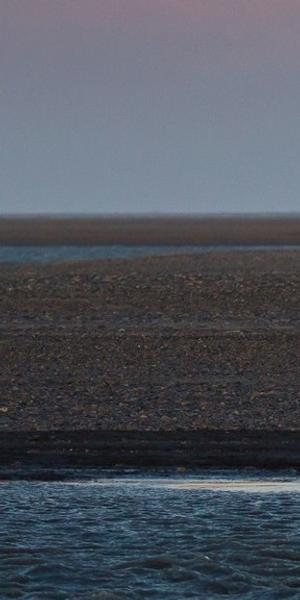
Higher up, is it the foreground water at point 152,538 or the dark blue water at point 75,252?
the dark blue water at point 75,252

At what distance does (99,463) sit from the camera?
42.0 ft

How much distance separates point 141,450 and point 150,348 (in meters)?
7.87

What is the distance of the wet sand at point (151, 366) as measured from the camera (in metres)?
13.8

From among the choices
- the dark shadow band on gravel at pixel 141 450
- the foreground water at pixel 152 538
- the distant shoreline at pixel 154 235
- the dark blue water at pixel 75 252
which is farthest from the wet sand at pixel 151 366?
the distant shoreline at pixel 154 235

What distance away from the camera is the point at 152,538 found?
10086 mm

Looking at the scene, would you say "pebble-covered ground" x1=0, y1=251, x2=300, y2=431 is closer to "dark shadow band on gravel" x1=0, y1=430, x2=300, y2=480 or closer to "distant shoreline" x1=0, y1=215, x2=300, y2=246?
"dark shadow band on gravel" x1=0, y1=430, x2=300, y2=480

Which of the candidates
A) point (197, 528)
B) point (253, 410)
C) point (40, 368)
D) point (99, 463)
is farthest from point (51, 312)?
point (197, 528)

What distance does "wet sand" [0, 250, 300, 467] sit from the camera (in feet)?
45.2

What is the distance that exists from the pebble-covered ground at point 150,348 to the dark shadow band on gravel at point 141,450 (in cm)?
51

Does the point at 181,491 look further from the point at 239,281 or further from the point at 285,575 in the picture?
the point at 239,281

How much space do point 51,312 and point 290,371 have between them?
865cm

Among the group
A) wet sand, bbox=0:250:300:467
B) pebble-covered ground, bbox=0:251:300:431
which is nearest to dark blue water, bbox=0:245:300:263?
pebble-covered ground, bbox=0:251:300:431

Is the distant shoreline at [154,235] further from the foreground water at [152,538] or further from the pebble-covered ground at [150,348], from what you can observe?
the foreground water at [152,538]

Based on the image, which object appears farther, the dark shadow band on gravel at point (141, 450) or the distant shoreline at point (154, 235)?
the distant shoreline at point (154, 235)
